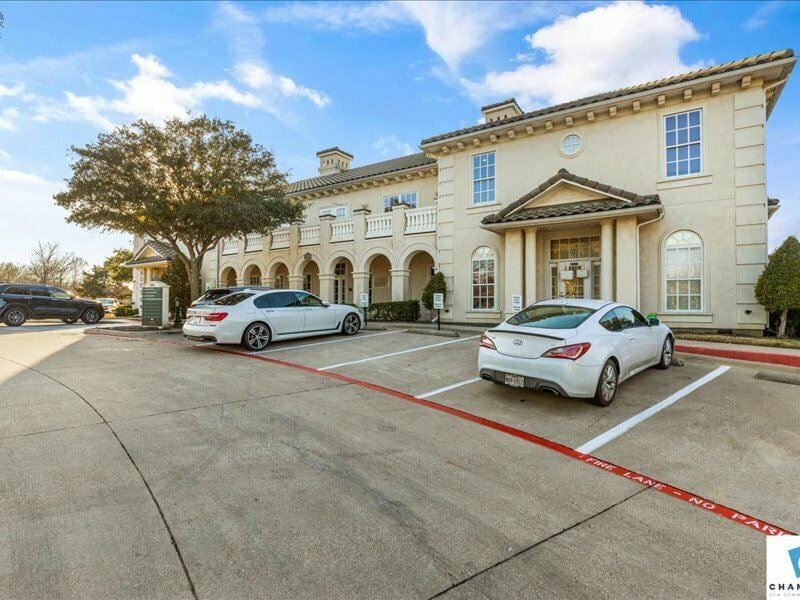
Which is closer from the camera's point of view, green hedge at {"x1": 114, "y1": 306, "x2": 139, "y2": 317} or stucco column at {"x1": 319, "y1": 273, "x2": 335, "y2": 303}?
stucco column at {"x1": 319, "y1": 273, "x2": 335, "y2": 303}

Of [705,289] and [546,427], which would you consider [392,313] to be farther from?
[546,427]

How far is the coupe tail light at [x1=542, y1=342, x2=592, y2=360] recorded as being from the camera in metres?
A: 5.26

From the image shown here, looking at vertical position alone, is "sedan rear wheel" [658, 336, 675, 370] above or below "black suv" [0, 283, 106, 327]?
below

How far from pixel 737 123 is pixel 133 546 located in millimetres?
15622

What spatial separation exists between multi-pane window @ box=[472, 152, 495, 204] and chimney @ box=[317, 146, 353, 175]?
46.4ft

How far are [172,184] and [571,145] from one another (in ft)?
46.6

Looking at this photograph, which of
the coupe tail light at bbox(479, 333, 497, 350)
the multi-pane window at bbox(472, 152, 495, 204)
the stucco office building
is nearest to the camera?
the coupe tail light at bbox(479, 333, 497, 350)

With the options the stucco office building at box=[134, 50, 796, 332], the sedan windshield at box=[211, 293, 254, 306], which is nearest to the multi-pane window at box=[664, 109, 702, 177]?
the stucco office building at box=[134, 50, 796, 332]

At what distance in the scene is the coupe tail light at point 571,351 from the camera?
5.26 metres

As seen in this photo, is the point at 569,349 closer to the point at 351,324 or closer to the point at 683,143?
the point at 351,324

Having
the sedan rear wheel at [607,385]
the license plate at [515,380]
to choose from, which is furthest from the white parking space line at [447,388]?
the sedan rear wheel at [607,385]

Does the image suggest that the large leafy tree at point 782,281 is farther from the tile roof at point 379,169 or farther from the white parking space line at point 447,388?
the tile roof at point 379,169

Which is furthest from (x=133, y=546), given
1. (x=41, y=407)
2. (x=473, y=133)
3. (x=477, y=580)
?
(x=473, y=133)

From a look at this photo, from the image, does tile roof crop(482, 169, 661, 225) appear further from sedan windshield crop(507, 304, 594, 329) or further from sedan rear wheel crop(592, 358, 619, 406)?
sedan rear wheel crop(592, 358, 619, 406)
